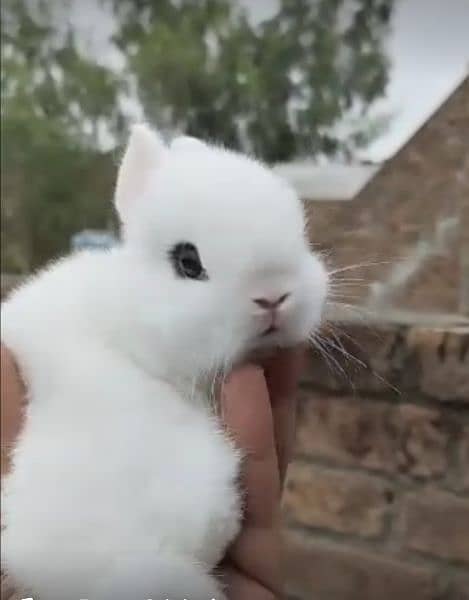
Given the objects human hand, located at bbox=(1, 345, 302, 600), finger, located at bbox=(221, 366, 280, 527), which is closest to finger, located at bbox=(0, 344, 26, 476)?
human hand, located at bbox=(1, 345, 302, 600)

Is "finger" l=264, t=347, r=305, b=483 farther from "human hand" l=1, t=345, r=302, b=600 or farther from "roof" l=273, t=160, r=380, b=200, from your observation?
"roof" l=273, t=160, r=380, b=200

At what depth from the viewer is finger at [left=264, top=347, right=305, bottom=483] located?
361 mm

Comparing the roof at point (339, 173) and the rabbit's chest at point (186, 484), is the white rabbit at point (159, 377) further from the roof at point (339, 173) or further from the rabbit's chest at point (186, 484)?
the roof at point (339, 173)

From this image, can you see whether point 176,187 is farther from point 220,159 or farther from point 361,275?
point 361,275

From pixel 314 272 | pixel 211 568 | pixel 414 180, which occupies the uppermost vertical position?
pixel 414 180

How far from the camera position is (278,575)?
16.0 inches

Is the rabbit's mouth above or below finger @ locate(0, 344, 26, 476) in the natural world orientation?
above

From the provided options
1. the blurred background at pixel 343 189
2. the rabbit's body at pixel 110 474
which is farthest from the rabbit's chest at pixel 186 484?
the blurred background at pixel 343 189

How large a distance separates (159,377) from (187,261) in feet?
0.17

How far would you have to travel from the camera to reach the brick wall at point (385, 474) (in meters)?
0.48

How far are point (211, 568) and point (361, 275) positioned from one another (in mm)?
188

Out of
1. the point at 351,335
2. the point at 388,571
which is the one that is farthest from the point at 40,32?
the point at 388,571

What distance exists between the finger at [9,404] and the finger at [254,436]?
104mm

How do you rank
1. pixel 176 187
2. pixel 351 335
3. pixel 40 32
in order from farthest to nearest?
→ 1. pixel 40 32
2. pixel 351 335
3. pixel 176 187
